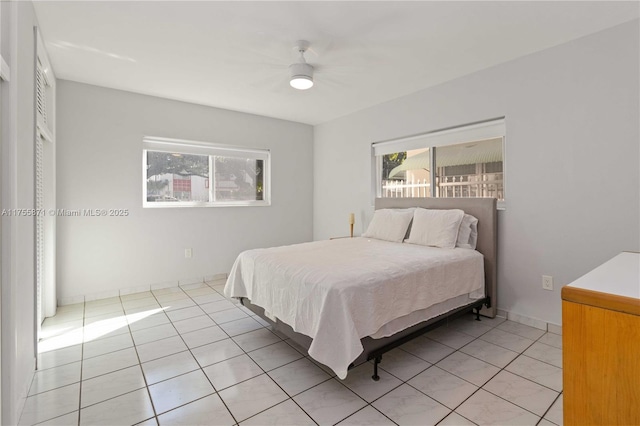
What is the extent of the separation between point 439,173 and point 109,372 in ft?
12.0

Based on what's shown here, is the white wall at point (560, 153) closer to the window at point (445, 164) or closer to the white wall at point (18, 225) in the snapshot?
the window at point (445, 164)

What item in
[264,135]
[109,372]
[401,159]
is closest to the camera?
[109,372]

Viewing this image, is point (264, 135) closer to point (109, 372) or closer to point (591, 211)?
point (109, 372)

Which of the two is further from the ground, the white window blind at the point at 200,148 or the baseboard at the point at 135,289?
the white window blind at the point at 200,148

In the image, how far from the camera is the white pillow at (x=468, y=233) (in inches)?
117

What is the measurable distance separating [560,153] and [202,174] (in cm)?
413

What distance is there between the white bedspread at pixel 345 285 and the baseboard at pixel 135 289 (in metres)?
1.69

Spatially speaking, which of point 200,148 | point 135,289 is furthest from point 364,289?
point 200,148

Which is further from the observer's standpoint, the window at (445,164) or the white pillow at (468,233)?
the window at (445,164)

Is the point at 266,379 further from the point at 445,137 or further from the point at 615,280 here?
the point at 445,137

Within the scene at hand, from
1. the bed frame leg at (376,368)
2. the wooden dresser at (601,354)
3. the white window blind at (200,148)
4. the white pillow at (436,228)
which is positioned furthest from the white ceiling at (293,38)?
the bed frame leg at (376,368)

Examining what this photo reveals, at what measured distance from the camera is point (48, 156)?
301 centimetres

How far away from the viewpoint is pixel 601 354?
785 millimetres

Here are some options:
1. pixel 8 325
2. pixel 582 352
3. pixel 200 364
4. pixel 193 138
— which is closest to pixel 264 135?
pixel 193 138
